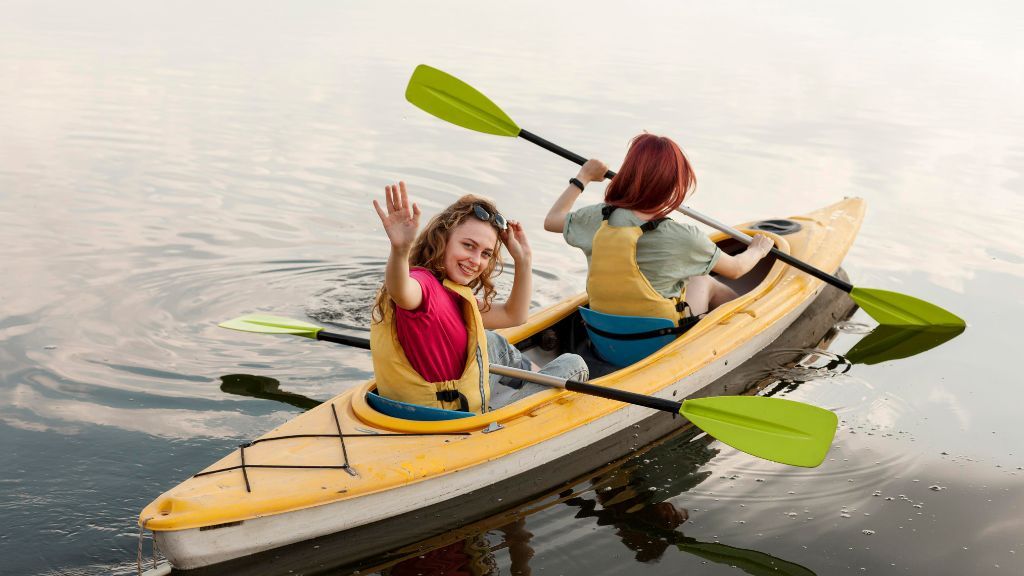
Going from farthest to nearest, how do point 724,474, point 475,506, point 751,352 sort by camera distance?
point 751,352 → point 724,474 → point 475,506

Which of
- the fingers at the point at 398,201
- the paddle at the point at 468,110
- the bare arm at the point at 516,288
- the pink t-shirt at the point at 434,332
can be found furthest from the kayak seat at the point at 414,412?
the paddle at the point at 468,110

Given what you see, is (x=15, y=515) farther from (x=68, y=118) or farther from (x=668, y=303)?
(x=68, y=118)

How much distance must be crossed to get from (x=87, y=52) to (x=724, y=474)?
11565 mm

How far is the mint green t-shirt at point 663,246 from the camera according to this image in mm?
4719

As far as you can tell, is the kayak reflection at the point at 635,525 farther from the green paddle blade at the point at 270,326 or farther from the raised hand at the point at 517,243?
the green paddle blade at the point at 270,326

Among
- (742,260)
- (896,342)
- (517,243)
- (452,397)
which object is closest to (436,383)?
(452,397)

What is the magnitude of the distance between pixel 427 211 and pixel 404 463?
448 cm

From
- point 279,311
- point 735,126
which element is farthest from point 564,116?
point 279,311

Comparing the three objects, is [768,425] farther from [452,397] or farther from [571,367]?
[452,397]

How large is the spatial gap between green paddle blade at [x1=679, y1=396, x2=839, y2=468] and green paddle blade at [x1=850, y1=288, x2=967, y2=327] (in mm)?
2068

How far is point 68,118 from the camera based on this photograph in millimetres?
10258

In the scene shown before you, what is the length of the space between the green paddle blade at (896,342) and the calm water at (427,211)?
82mm

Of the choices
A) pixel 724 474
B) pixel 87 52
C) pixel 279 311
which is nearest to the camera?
pixel 724 474

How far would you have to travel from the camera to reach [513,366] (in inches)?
179
